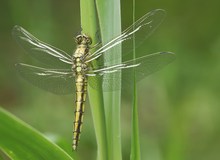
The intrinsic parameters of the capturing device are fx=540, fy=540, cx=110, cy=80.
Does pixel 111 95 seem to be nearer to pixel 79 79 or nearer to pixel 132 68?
pixel 132 68

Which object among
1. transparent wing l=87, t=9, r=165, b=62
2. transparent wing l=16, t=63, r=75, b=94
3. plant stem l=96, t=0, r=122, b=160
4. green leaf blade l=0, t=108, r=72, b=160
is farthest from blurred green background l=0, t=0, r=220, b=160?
green leaf blade l=0, t=108, r=72, b=160

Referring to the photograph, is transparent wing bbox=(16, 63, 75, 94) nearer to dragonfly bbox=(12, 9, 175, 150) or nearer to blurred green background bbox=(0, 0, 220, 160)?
dragonfly bbox=(12, 9, 175, 150)

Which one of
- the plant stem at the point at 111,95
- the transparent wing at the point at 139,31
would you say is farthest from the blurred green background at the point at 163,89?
the plant stem at the point at 111,95

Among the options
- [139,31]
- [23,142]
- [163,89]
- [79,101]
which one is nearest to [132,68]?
[139,31]

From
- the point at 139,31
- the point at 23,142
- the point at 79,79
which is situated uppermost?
the point at 139,31

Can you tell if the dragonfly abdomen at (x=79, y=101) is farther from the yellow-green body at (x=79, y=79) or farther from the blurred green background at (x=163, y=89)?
the blurred green background at (x=163, y=89)

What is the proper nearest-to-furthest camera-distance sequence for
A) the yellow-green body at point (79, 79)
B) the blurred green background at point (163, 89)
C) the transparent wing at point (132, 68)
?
the transparent wing at point (132, 68), the yellow-green body at point (79, 79), the blurred green background at point (163, 89)
